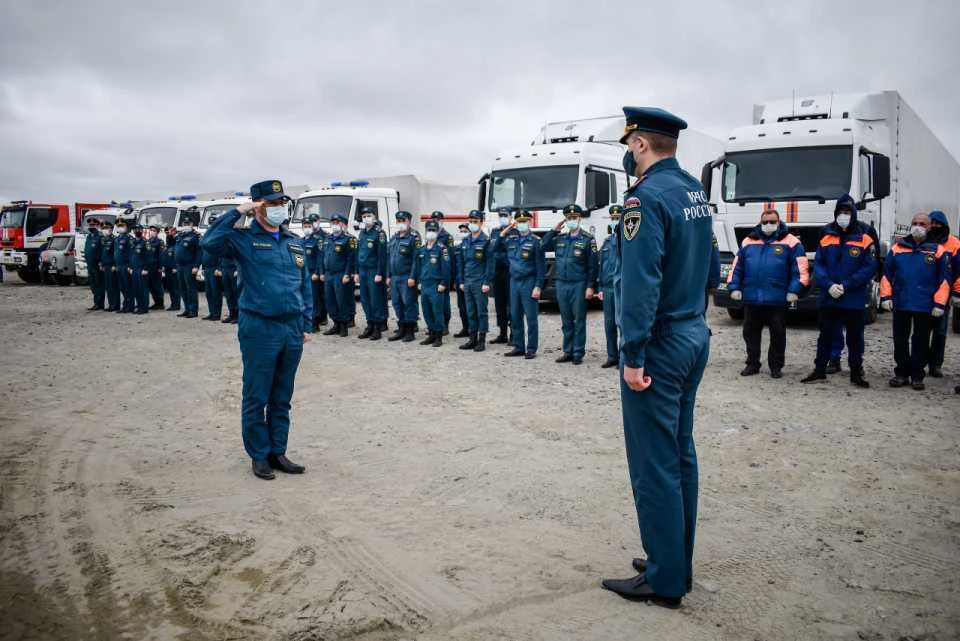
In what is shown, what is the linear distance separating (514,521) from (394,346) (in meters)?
6.99

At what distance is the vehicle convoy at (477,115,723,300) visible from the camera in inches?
515

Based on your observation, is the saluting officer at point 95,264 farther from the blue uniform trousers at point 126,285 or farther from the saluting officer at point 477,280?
the saluting officer at point 477,280

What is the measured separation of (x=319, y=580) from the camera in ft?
10.7

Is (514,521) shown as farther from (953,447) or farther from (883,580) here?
(953,447)

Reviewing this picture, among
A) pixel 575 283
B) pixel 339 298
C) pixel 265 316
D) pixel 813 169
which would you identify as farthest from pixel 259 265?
pixel 813 169

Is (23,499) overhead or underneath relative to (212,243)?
underneath

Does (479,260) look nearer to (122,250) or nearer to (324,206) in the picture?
(324,206)

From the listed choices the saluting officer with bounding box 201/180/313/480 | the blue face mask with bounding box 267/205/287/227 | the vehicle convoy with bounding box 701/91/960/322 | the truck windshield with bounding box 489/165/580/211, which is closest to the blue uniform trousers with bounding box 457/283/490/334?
the truck windshield with bounding box 489/165/580/211

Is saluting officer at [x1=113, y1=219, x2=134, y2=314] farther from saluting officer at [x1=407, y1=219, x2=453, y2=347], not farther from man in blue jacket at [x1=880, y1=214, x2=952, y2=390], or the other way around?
man in blue jacket at [x1=880, y1=214, x2=952, y2=390]

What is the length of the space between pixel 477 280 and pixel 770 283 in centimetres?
432

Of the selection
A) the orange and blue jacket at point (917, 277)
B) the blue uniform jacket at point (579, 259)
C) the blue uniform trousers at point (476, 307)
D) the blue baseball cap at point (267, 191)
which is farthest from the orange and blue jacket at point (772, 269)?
the blue baseball cap at point (267, 191)

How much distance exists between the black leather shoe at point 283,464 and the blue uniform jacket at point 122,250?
39.8ft

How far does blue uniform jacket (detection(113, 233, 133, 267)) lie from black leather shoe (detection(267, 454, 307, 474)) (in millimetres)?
12146

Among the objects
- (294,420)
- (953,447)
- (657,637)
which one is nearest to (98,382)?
(294,420)
